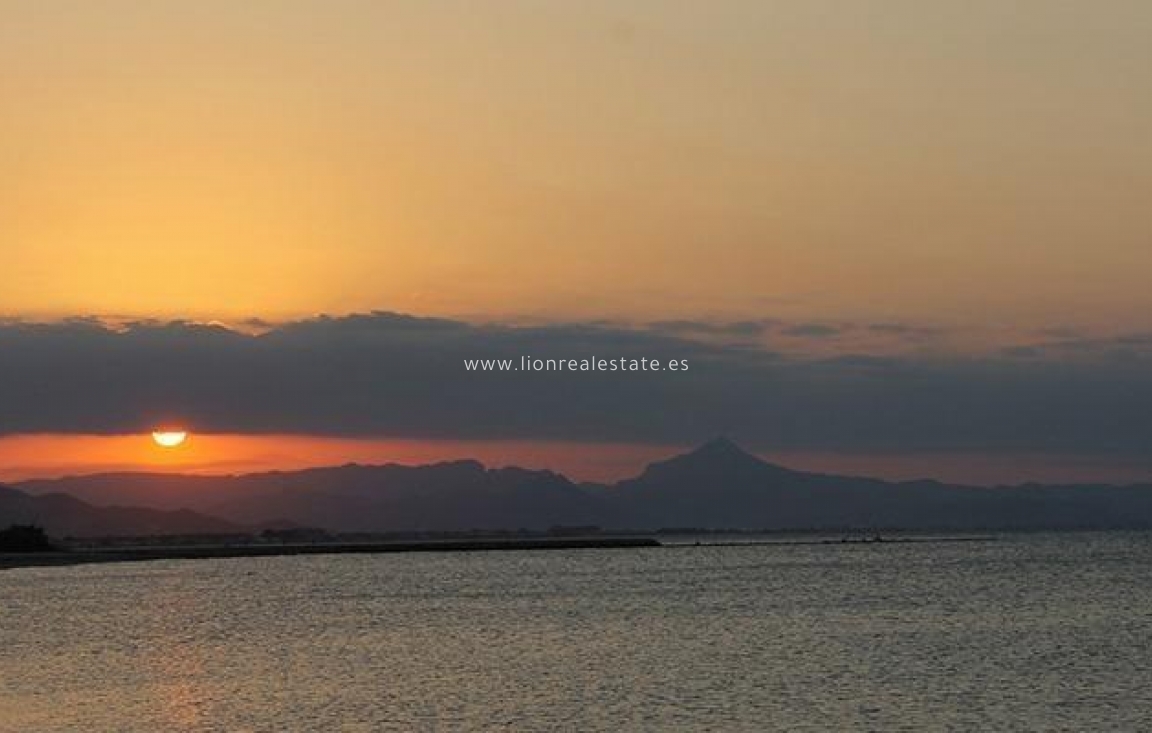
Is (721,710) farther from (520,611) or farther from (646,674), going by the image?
(520,611)

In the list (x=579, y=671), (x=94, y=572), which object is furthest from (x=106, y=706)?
(x=94, y=572)

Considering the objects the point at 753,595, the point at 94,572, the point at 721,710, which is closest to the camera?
the point at 721,710

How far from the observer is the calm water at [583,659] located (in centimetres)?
5709

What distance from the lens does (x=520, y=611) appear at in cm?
11344

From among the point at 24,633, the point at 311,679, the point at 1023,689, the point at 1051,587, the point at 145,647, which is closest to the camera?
the point at 1023,689

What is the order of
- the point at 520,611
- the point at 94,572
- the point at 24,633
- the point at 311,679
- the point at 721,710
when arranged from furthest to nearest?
1. the point at 94,572
2. the point at 520,611
3. the point at 24,633
4. the point at 311,679
5. the point at 721,710

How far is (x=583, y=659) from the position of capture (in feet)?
255

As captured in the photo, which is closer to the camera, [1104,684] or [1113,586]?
[1104,684]

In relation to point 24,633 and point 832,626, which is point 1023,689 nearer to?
point 832,626

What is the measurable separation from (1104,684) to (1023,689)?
175 inches

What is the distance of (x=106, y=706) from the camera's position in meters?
60.0

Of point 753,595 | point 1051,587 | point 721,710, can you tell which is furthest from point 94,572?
point 721,710

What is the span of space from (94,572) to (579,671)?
433 ft

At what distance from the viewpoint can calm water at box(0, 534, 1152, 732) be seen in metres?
57.1
